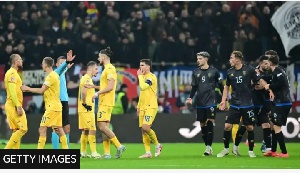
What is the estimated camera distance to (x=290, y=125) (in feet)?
80.1

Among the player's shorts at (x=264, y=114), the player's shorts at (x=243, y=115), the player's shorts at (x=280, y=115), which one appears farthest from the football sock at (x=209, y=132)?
the player's shorts at (x=280, y=115)

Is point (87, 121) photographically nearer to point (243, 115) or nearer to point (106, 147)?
point (106, 147)

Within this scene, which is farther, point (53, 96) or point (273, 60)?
point (273, 60)

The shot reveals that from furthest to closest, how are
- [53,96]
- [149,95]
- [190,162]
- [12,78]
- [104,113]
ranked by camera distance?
1. [149,95]
2. [104,113]
3. [12,78]
4. [53,96]
5. [190,162]

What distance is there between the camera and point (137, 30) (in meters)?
27.3

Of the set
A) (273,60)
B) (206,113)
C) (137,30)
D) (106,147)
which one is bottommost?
(106,147)

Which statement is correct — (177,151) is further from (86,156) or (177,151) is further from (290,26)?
(290,26)

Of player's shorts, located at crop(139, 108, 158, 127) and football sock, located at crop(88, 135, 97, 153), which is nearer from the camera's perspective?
player's shorts, located at crop(139, 108, 158, 127)

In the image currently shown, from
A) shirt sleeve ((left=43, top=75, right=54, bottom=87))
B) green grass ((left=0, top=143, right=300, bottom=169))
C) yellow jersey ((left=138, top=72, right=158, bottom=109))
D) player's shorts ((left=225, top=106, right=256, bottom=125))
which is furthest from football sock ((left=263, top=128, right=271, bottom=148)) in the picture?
shirt sleeve ((left=43, top=75, right=54, bottom=87))

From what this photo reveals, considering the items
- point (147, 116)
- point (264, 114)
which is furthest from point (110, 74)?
point (264, 114)

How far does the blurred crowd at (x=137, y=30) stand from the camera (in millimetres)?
26500

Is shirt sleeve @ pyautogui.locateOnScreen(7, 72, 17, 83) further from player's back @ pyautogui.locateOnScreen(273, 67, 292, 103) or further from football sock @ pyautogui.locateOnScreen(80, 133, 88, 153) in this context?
player's back @ pyautogui.locateOnScreen(273, 67, 292, 103)

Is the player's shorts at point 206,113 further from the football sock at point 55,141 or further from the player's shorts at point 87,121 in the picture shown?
the football sock at point 55,141

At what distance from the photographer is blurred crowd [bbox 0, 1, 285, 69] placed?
2650 centimetres
